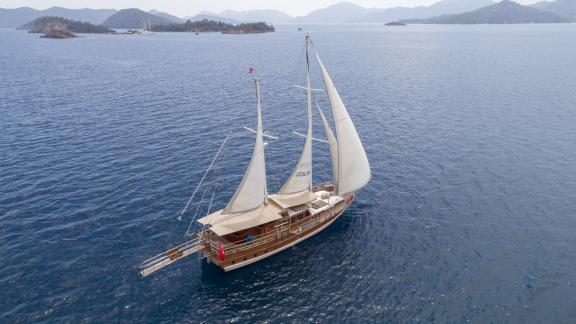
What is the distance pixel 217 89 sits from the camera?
120 meters

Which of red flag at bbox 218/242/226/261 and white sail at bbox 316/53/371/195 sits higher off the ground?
white sail at bbox 316/53/371/195

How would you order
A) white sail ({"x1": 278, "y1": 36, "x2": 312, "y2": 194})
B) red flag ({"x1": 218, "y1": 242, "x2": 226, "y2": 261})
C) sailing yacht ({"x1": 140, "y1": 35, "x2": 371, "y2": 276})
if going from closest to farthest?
1. red flag ({"x1": 218, "y1": 242, "x2": 226, "y2": 261})
2. sailing yacht ({"x1": 140, "y1": 35, "x2": 371, "y2": 276})
3. white sail ({"x1": 278, "y1": 36, "x2": 312, "y2": 194})

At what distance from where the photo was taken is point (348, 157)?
46.8m

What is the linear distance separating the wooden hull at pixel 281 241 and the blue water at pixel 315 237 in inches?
42.6

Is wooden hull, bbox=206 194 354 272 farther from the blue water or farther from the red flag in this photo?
the blue water

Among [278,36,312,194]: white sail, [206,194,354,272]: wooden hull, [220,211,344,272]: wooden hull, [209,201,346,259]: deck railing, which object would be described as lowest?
[220,211,344,272]: wooden hull

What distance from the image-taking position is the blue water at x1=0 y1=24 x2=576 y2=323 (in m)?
35.6

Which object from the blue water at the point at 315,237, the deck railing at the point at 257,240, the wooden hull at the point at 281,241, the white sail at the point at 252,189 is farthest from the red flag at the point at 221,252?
the white sail at the point at 252,189

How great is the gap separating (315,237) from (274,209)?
6.01 meters

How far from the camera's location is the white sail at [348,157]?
4438cm

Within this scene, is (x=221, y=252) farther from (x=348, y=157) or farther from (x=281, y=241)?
(x=348, y=157)

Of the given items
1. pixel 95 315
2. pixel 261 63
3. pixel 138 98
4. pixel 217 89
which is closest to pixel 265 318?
pixel 95 315

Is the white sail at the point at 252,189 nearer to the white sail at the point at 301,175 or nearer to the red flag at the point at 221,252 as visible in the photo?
the red flag at the point at 221,252

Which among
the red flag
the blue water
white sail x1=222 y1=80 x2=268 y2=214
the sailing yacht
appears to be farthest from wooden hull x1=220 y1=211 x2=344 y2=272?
white sail x1=222 y1=80 x2=268 y2=214
